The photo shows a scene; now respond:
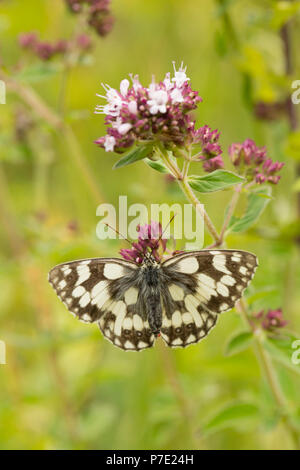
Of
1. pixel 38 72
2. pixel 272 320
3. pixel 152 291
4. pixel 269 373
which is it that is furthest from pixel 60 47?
pixel 269 373

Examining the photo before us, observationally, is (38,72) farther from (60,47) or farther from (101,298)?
(101,298)

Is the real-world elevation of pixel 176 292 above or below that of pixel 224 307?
above

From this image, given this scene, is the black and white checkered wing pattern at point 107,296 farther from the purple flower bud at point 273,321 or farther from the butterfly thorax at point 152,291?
the purple flower bud at point 273,321

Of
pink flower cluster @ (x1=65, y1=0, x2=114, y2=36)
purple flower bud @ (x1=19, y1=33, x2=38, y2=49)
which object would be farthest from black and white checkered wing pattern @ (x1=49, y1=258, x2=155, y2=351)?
purple flower bud @ (x1=19, y1=33, x2=38, y2=49)

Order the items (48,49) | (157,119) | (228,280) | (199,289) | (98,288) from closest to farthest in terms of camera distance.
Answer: (157,119)
(228,280)
(199,289)
(98,288)
(48,49)

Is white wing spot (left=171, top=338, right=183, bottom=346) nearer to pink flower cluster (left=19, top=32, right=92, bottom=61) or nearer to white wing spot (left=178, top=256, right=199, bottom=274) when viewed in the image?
white wing spot (left=178, top=256, right=199, bottom=274)

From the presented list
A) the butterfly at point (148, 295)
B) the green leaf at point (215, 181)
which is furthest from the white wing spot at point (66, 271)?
the green leaf at point (215, 181)
